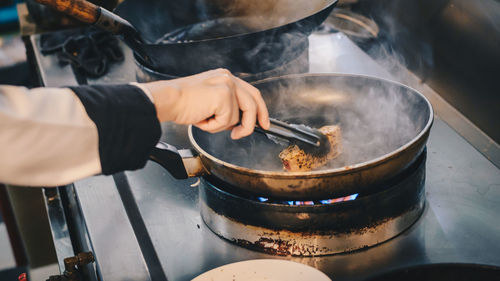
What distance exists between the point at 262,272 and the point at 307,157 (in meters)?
0.29

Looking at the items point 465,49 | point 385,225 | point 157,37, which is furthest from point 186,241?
point 465,49

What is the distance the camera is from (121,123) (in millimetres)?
839

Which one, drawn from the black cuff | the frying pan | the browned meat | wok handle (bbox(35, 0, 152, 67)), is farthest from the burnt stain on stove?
wok handle (bbox(35, 0, 152, 67))

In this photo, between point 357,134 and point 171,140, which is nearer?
point 357,134

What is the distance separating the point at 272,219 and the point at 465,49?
103 cm

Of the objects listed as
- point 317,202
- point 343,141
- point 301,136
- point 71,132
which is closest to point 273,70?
point 343,141

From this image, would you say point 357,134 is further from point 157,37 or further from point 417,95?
point 157,37

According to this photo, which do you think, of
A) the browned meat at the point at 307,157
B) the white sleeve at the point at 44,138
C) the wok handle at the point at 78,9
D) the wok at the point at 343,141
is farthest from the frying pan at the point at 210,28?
the white sleeve at the point at 44,138

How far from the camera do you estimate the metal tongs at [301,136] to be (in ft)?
3.52

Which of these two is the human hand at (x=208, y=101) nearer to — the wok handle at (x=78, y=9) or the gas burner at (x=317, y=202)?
the gas burner at (x=317, y=202)

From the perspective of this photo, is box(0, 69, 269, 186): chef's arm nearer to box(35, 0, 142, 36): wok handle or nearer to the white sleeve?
the white sleeve

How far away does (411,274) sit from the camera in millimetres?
1039

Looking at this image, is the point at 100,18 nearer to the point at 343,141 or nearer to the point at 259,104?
the point at 259,104

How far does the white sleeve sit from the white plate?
12.3 inches
